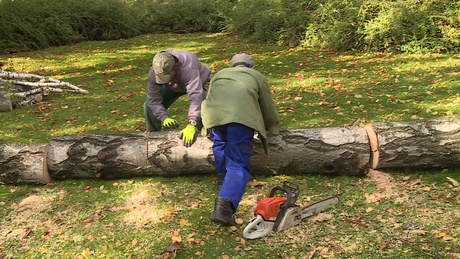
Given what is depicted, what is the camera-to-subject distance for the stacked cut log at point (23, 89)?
25.6ft

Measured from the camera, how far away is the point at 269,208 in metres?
3.37

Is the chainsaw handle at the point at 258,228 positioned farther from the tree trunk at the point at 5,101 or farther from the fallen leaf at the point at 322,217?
the tree trunk at the point at 5,101

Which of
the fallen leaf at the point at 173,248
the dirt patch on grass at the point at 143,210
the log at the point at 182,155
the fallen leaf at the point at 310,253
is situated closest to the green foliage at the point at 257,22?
the log at the point at 182,155

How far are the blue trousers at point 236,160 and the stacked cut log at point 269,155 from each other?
1.88 ft

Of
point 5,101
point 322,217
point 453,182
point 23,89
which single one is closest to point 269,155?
point 322,217

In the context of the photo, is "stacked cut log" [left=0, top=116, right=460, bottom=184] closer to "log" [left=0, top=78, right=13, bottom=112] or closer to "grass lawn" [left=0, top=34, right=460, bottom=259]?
"grass lawn" [left=0, top=34, right=460, bottom=259]

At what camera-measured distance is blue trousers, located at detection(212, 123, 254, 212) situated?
11.4 feet

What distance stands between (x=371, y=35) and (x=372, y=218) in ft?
23.5

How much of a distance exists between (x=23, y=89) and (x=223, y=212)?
686 centimetres

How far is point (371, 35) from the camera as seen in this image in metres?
9.70

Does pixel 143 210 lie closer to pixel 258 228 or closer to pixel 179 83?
pixel 258 228

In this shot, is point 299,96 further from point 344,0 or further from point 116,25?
point 116,25

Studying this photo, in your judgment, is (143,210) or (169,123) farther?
(169,123)

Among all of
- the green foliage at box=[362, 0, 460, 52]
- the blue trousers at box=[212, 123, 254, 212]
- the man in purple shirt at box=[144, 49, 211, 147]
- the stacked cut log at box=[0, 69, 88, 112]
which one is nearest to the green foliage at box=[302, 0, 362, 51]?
the green foliage at box=[362, 0, 460, 52]
